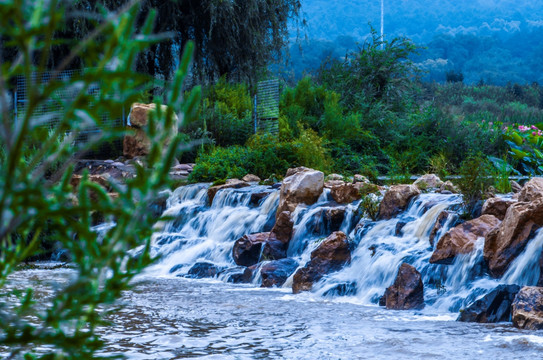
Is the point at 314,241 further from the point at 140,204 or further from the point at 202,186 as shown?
the point at 140,204

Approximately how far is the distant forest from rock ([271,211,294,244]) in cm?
3923

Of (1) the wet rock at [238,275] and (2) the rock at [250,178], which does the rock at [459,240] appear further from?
(2) the rock at [250,178]

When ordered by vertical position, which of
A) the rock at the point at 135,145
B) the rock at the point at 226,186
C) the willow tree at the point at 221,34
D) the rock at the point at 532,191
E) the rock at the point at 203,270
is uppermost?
the willow tree at the point at 221,34

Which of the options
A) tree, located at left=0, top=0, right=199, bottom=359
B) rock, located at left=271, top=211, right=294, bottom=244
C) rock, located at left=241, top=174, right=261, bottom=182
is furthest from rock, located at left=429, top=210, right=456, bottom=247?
tree, located at left=0, top=0, right=199, bottom=359

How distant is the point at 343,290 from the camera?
7414mm

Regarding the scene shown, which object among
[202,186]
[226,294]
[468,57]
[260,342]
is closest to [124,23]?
[260,342]

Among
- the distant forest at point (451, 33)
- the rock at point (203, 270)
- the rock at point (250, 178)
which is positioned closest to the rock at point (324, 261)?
the rock at point (203, 270)

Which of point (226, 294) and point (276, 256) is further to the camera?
point (276, 256)

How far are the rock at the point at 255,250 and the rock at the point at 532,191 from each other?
3252 mm

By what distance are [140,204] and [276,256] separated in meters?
8.08

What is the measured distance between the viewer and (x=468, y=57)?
206 ft

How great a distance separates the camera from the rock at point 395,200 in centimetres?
880

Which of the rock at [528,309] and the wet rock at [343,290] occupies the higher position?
the rock at [528,309]

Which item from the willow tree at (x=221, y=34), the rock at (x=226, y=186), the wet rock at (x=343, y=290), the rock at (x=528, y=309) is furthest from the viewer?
the willow tree at (x=221, y=34)
